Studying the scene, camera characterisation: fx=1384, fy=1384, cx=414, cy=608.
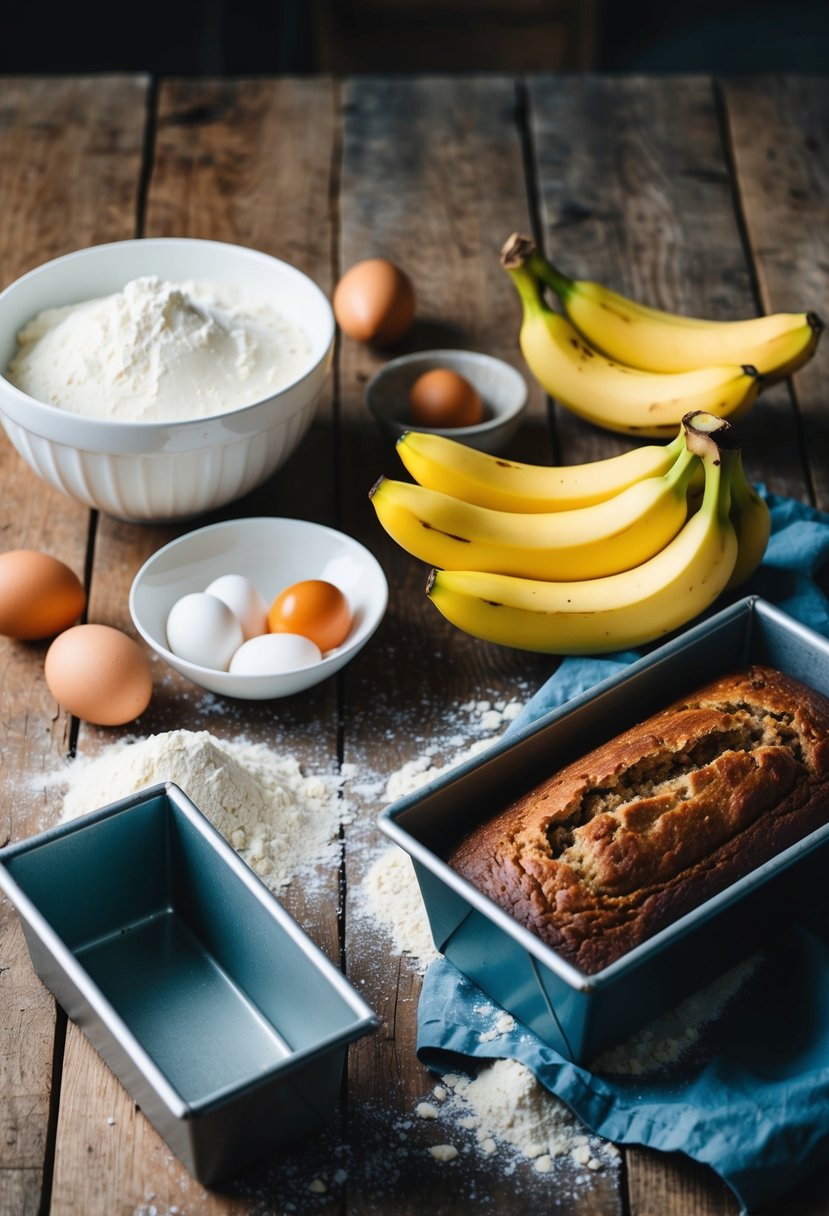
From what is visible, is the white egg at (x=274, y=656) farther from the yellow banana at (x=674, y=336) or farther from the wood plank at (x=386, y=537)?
the yellow banana at (x=674, y=336)

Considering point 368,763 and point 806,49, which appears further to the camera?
point 806,49

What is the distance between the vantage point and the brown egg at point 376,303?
1.93 meters

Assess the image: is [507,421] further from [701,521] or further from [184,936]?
[184,936]

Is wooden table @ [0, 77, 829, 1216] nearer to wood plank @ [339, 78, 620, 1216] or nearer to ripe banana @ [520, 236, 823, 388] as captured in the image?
wood plank @ [339, 78, 620, 1216]

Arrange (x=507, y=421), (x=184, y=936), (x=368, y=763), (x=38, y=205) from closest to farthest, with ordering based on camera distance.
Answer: (x=184, y=936) → (x=368, y=763) → (x=507, y=421) → (x=38, y=205)

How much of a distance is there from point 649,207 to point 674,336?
0.53 m

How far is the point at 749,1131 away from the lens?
3.50 feet

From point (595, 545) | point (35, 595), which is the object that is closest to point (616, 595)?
point (595, 545)

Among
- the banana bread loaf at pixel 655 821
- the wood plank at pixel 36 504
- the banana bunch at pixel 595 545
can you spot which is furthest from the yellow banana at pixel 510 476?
the wood plank at pixel 36 504

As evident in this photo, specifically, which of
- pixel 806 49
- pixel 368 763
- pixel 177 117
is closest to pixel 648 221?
pixel 177 117

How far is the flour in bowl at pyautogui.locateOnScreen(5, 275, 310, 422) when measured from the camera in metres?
1.54

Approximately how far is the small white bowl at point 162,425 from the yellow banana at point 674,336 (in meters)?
→ 0.36

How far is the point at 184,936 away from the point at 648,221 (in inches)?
58.7

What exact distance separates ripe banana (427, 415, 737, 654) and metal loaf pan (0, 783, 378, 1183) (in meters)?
0.42
